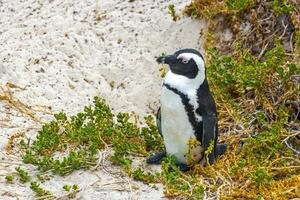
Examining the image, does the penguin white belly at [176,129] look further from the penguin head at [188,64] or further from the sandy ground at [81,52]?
the sandy ground at [81,52]

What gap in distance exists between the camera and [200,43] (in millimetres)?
5531

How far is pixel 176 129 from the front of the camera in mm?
3969

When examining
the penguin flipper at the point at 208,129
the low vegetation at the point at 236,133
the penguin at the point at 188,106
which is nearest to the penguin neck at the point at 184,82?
the penguin at the point at 188,106

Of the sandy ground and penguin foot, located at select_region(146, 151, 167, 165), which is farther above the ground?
the sandy ground

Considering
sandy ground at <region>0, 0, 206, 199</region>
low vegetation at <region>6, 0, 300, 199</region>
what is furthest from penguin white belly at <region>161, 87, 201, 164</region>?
sandy ground at <region>0, 0, 206, 199</region>

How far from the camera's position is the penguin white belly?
3.91 m

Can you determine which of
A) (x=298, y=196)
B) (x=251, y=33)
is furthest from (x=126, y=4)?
(x=298, y=196)

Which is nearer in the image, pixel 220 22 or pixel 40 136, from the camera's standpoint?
pixel 40 136

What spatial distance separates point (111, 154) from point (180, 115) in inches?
18.9

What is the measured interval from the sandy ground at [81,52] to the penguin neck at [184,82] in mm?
1041

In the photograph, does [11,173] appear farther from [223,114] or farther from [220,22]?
[220,22]

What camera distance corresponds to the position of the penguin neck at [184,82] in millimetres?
3891

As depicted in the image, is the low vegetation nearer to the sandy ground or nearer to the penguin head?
the sandy ground

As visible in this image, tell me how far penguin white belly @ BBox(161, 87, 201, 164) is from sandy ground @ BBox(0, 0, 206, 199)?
93 centimetres
